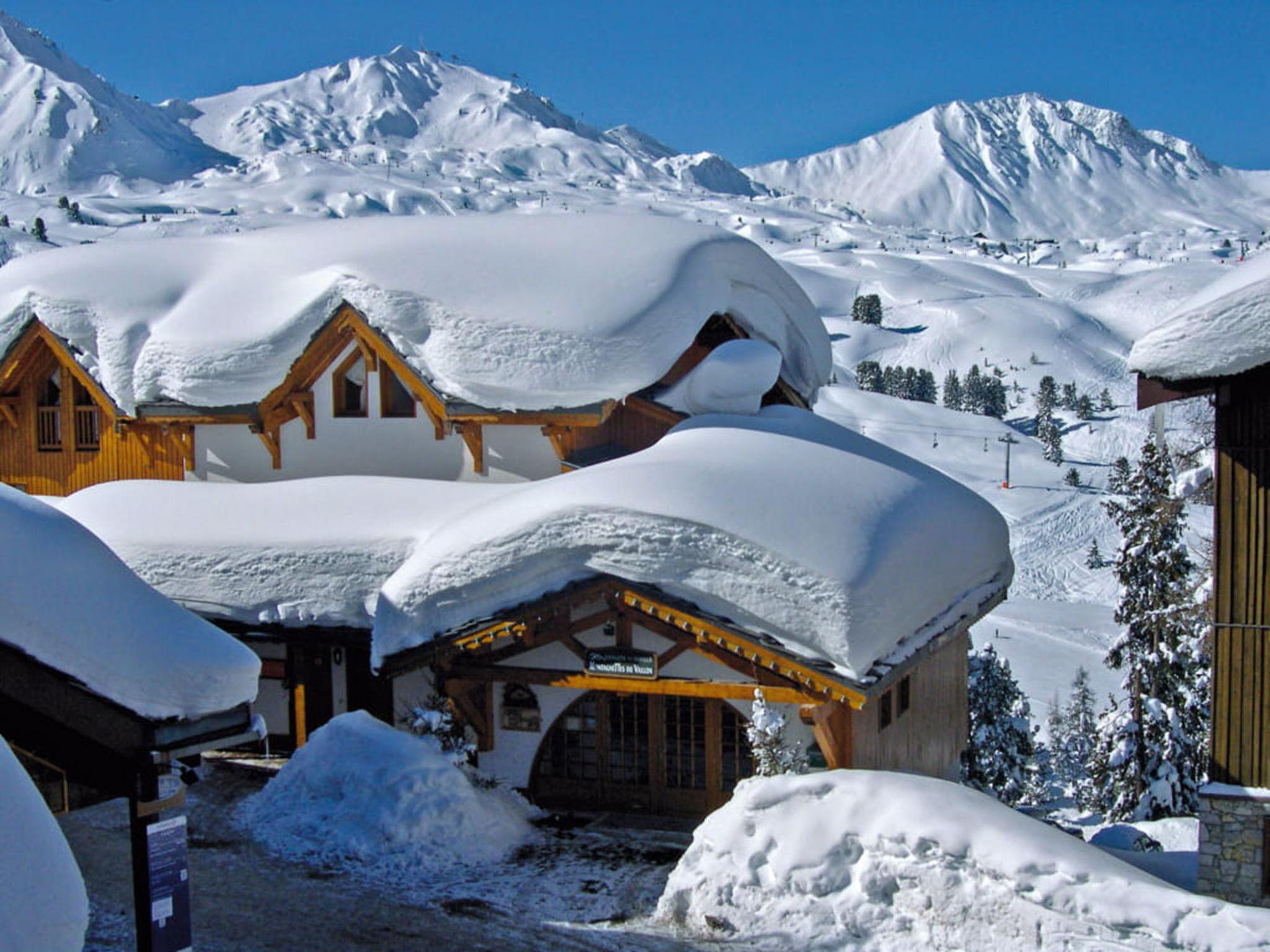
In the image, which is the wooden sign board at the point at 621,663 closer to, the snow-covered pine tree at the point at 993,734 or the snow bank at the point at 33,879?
the snow bank at the point at 33,879

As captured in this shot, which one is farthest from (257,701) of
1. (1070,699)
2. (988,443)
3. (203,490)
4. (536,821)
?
(988,443)

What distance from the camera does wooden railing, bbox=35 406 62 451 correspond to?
71.5 ft

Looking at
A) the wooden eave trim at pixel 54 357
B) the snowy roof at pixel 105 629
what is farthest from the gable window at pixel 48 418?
the snowy roof at pixel 105 629

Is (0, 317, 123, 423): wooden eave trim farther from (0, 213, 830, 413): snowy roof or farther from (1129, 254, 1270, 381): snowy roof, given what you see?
(1129, 254, 1270, 381): snowy roof

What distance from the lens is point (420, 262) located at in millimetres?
19828

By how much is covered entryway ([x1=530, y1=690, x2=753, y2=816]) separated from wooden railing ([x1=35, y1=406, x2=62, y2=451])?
37.6 ft

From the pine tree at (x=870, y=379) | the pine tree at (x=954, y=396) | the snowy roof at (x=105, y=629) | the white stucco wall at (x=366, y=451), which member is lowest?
the snowy roof at (x=105, y=629)

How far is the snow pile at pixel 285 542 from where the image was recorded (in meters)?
16.3

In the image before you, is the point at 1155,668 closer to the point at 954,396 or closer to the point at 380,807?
the point at 380,807

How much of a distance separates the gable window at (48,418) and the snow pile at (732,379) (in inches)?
429

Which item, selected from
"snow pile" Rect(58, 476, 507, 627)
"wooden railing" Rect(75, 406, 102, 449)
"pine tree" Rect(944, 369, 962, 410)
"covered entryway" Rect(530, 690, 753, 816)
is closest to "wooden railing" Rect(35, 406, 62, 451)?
"wooden railing" Rect(75, 406, 102, 449)

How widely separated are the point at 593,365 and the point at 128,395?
787 cm

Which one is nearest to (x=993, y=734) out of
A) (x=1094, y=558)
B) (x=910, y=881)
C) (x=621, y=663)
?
(x=621, y=663)

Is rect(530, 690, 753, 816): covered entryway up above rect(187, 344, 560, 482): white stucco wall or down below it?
below
